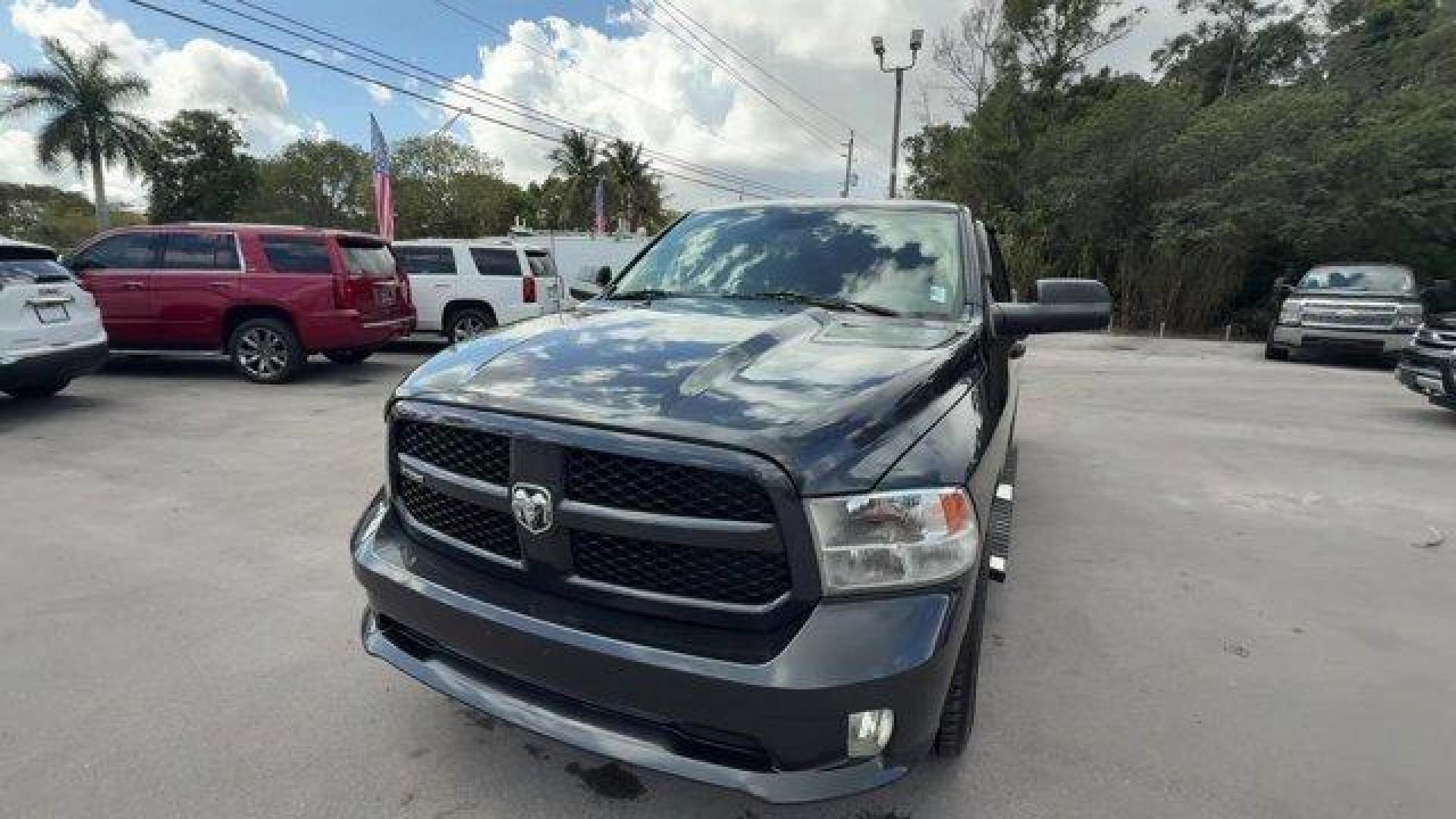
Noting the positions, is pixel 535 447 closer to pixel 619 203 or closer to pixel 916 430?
pixel 916 430

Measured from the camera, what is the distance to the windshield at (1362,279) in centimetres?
1335

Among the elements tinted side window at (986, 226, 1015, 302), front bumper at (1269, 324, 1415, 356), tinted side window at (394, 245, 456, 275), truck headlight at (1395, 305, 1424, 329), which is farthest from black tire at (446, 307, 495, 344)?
truck headlight at (1395, 305, 1424, 329)

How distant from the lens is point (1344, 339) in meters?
12.9

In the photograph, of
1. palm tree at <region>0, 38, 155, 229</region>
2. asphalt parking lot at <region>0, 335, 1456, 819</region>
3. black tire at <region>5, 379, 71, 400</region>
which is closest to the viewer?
asphalt parking lot at <region>0, 335, 1456, 819</region>

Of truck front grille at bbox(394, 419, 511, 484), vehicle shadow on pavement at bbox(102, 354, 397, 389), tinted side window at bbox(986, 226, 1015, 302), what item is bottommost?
vehicle shadow on pavement at bbox(102, 354, 397, 389)

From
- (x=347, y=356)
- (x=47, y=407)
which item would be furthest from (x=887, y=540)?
(x=347, y=356)

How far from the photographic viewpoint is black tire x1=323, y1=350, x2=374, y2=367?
9.10 m

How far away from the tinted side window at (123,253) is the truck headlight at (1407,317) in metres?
17.2

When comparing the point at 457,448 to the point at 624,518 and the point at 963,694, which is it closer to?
the point at 624,518

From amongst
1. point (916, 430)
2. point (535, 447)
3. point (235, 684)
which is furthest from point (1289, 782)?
point (235, 684)

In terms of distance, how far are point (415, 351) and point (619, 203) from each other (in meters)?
40.1

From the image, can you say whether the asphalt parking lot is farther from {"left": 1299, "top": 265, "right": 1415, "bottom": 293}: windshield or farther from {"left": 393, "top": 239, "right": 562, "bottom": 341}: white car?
{"left": 1299, "top": 265, "right": 1415, "bottom": 293}: windshield

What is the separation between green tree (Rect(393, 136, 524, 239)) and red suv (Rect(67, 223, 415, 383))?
4742 centimetres

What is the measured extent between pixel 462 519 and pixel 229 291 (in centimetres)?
812
